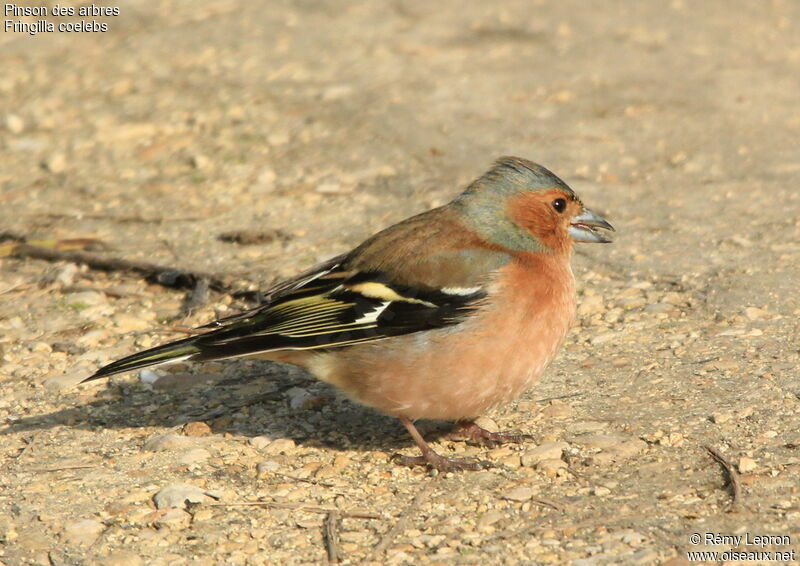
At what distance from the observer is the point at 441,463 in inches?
171

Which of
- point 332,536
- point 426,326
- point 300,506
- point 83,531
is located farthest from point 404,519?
point 83,531

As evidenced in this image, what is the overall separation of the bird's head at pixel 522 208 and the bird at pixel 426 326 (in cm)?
1

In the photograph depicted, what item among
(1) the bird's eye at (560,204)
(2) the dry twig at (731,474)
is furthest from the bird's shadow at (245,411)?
(2) the dry twig at (731,474)

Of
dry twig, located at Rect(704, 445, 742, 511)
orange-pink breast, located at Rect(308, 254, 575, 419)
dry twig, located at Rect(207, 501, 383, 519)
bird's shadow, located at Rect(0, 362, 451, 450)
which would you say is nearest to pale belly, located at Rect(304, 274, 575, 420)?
orange-pink breast, located at Rect(308, 254, 575, 419)

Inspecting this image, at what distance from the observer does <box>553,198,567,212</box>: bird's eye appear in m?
4.84

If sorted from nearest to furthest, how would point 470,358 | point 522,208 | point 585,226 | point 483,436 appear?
1. point 470,358
2. point 483,436
3. point 522,208
4. point 585,226

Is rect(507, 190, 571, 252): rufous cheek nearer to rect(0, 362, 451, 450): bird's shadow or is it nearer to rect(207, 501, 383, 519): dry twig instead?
rect(0, 362, 451, 450): bird's shadow

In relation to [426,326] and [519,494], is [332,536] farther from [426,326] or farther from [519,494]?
[426,326]

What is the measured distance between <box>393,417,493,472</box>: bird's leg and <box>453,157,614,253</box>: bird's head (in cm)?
89

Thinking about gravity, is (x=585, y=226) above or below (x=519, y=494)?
above

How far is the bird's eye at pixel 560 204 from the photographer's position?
484 cm

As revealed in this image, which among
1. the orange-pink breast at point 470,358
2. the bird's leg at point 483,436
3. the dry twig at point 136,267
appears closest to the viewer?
the orange-pink breast at point 470,358

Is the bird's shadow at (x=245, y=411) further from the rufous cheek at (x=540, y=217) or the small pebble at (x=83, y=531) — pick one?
the rufous cheek at (x=540, y=217)

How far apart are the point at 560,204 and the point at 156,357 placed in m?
1.83
